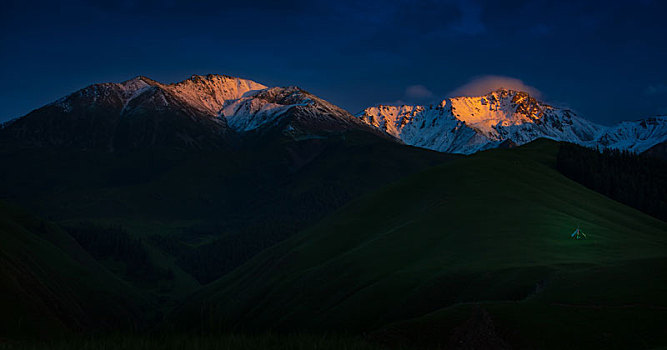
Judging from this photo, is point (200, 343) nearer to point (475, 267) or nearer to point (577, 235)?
point (475, 267)

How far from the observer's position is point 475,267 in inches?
2344

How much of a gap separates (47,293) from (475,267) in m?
102

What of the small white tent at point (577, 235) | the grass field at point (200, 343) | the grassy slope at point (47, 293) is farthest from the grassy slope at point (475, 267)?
the grassy slope at point (47, 293)

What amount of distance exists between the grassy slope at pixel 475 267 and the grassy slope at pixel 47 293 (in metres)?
30.0

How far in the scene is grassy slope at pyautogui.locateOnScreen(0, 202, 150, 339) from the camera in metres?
89.5

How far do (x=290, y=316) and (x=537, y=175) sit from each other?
97215 mm

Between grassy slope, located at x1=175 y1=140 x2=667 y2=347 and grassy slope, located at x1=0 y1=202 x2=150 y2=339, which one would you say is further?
grassy slope, located at x1=0 y1=202 x2=150 y2=339

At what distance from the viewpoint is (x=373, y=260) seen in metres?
87.8

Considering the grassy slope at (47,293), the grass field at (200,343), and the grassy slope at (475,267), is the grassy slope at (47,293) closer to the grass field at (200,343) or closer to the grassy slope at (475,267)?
the grassy slope at (475,267)

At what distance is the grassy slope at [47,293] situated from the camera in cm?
8954

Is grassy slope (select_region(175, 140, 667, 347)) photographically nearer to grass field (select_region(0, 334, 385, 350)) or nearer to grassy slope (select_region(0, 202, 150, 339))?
grass field (select_region(0, 334, 385, 350))

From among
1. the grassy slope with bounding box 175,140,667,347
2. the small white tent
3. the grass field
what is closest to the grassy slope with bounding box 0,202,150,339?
the grassy slope with bounding box 175,140,667,347

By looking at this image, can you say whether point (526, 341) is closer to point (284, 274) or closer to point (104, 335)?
point (104, 335)

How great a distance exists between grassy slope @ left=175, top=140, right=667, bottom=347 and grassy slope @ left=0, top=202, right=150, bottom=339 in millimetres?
30024
